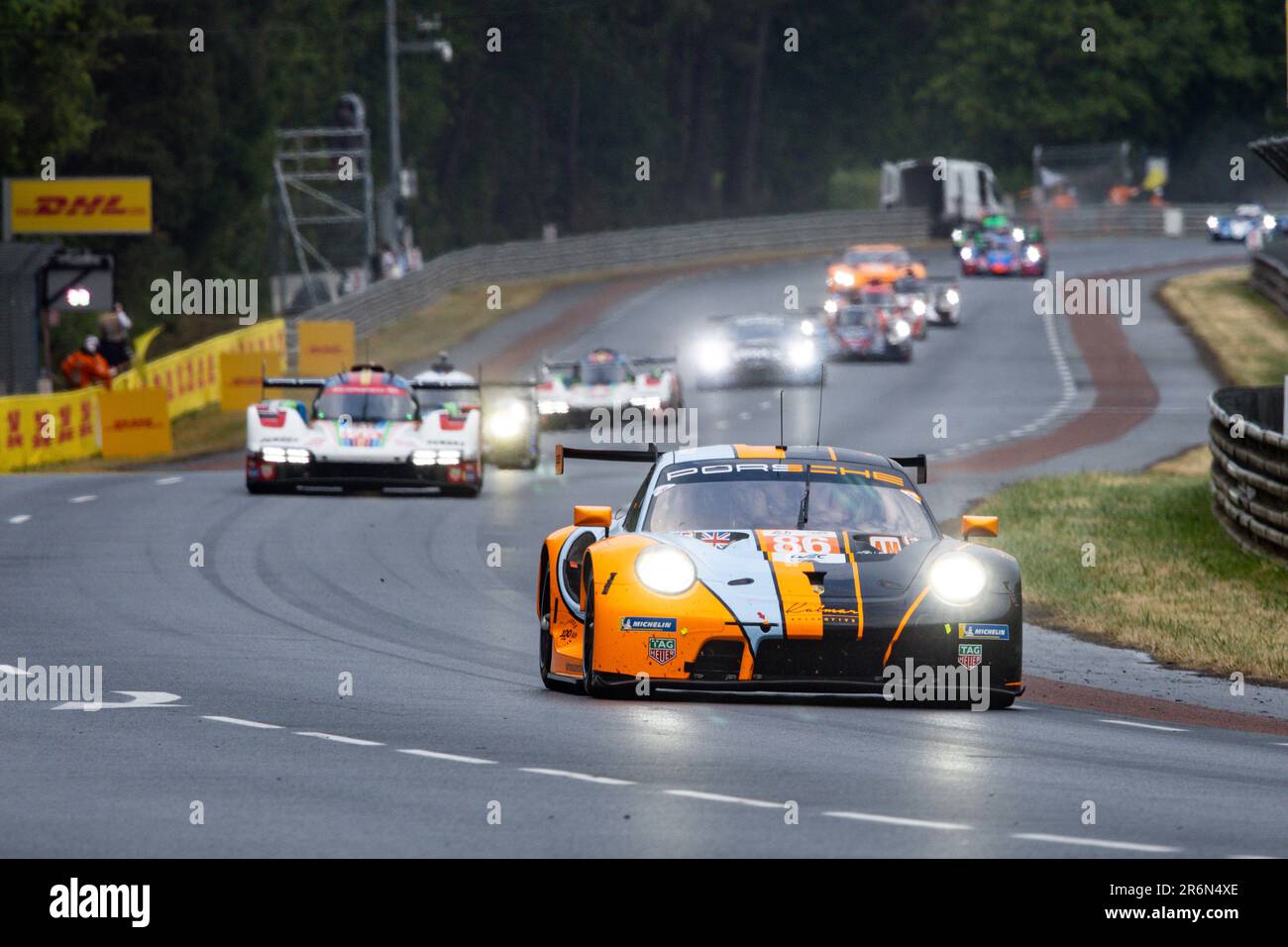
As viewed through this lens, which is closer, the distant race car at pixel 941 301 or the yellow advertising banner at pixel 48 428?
the yellow advertising banner at pixel 48 428

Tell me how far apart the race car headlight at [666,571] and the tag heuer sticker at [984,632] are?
4.32 feet

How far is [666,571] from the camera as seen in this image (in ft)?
36.9

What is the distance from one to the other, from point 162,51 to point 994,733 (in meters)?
61.9

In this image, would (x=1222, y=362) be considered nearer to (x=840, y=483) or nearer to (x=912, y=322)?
(x=912, y=322)

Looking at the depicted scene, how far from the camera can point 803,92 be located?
414 feet

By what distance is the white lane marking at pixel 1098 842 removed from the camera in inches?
308

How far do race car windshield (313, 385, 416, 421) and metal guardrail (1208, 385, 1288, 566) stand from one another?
897 cm

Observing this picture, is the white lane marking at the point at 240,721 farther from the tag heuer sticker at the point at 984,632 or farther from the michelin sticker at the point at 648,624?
the tag heuer sticker at the point at 984,632

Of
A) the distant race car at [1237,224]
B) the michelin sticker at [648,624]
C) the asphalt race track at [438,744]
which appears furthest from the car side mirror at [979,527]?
the distant race car at [1237,224]

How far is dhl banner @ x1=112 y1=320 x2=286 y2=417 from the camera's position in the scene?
128ft

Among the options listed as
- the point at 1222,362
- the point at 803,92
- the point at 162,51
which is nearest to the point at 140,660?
the point at 1222,362

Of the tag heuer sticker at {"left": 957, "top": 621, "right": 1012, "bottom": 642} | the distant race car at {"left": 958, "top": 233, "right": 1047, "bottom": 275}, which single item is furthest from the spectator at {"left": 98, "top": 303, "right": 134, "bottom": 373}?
the distant race car at {"left": 958, "top": 233, "right": 1047, "bottom": 275}

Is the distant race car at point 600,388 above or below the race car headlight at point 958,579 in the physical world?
above

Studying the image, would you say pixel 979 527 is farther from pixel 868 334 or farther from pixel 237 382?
pixel 868 334
